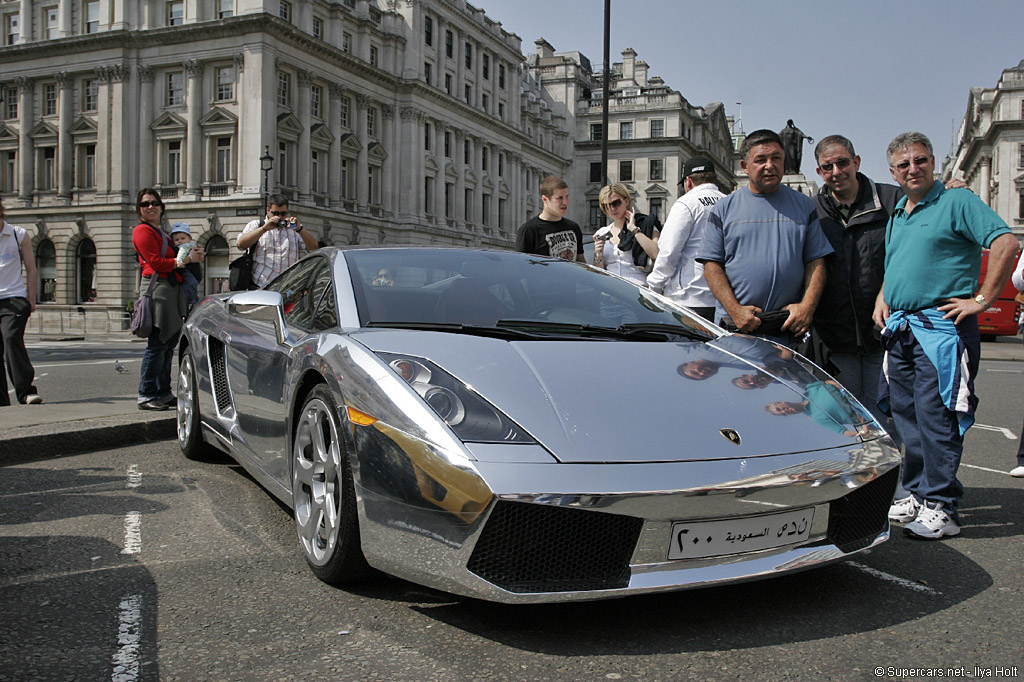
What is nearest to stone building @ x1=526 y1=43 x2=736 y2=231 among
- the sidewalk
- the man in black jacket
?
the sidewalk

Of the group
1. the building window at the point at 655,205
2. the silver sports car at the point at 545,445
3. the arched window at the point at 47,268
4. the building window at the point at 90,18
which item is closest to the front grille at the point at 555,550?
Result: the silver sports car at the point at 545,445

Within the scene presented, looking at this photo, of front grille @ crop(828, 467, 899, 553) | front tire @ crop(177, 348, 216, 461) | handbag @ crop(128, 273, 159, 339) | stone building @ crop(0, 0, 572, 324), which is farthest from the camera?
stone building @ crop(0, 0, 572, 324)

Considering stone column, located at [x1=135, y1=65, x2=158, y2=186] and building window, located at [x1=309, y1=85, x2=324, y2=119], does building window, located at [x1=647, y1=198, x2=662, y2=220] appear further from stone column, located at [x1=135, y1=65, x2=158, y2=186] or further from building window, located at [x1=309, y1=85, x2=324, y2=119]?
stone column, located at [x1=135, y1=65, x2=158, y2=186]

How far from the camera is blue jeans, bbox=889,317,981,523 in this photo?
13.2 feet

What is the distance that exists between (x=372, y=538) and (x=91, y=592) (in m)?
1.05

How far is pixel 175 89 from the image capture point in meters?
47.4

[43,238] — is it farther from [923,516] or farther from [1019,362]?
[923,516]

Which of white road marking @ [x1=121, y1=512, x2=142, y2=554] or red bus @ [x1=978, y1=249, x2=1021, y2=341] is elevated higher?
red bus @ [x1=978, y1=249, x2=1021, y2=341]

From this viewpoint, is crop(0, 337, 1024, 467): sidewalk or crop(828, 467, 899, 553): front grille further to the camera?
crop(0, 337, 1024, 467): sidewalk

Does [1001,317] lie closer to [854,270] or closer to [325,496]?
Result: [854,270]

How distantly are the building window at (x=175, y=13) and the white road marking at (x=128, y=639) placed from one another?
4950cm

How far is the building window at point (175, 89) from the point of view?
47.1 metres

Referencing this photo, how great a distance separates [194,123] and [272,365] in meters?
46.6

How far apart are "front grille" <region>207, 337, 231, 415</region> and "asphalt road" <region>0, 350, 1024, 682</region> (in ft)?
2.84
